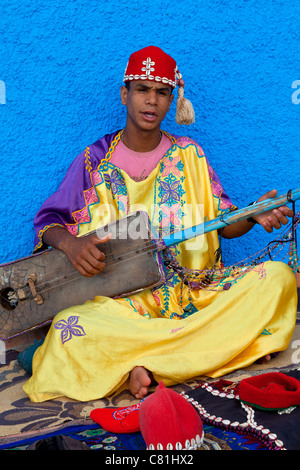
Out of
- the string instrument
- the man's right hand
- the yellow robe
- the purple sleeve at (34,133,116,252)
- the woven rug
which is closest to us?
the woven rug

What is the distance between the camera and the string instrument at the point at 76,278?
2984 mm

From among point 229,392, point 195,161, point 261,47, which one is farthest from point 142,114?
point 229,392

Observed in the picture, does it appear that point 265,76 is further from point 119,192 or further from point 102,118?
point 119,192

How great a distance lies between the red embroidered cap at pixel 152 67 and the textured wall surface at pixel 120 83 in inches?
22.1

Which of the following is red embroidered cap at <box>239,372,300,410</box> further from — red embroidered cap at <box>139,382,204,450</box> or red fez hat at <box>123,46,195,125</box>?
red fez hat at <box>123,46,195,125</box>

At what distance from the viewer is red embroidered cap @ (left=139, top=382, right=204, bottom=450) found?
174 cm

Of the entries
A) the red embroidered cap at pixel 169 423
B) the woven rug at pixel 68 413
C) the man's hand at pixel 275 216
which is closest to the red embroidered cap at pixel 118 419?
the woven rug at pixel 68 413

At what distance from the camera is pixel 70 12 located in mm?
3658

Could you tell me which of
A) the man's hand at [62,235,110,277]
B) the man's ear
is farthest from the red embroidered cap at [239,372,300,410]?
the man's ear

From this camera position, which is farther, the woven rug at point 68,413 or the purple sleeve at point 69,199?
the purple sleeve at point 69,199

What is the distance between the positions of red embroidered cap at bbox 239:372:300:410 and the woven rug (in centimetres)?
17

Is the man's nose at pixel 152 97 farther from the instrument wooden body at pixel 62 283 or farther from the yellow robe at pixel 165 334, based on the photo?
the instrument wooden body at pixel 62 283

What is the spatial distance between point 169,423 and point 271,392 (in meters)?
0.50

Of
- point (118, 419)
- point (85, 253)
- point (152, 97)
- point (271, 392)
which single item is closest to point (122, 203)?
point (85, 253)
